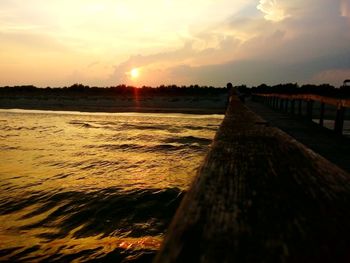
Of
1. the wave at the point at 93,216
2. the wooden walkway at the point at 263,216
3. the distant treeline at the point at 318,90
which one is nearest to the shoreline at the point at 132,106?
the distant treeline at the point at 318,90

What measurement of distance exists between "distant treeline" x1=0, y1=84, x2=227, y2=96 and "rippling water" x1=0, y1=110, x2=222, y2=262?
48.2 m

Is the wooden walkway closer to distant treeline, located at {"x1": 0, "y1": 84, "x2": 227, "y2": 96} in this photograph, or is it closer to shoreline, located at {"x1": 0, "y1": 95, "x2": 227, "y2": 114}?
shoreline, located at {"x1": 0, "y1": 95, "x2": 227, "y2": 114}

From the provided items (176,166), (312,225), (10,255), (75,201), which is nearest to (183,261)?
(312,225)

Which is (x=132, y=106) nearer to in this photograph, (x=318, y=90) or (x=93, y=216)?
(x=318, y=90)

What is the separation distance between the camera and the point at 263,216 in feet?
2.66

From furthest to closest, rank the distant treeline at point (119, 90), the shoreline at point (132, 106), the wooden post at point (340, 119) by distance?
the distant treeline at point (119, 90), the shoreline at point (132, 106), the wooden post at point (340, 119)

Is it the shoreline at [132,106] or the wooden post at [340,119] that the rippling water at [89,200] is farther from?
the shoreline at [132,106]

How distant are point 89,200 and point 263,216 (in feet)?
12.9

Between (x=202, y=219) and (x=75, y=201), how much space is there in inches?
155

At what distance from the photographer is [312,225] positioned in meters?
0.77

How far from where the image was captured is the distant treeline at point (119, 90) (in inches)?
2274

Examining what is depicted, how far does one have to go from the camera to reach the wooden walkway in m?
0.65

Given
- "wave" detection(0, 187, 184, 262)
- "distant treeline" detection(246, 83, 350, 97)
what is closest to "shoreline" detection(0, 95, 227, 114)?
"distant treeline" detection(246, 83, 350, 97)

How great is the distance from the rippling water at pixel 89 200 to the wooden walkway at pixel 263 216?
2.03 meters
